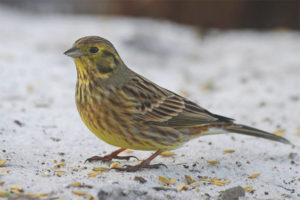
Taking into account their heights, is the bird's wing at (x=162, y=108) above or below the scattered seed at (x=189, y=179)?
above

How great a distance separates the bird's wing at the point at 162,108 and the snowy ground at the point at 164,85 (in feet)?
1.47

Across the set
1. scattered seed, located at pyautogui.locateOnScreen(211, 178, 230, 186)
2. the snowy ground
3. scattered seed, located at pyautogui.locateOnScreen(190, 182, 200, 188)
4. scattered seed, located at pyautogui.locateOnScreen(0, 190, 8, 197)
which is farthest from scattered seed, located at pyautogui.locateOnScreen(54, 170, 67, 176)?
scattered seed, located at pyautogui.locateOnScreen(211, 178, 230, 186)

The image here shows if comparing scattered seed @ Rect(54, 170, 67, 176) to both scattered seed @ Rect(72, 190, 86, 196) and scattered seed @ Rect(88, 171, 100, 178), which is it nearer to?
scattered seed @ Rect(88, 171, 100, 178)

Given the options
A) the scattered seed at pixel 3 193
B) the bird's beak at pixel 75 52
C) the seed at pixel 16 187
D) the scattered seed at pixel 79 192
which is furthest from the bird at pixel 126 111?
the scattered seed at pixel 3 193

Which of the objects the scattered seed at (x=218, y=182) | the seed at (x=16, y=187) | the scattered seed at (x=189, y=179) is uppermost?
the seed at (x=16, y=187)

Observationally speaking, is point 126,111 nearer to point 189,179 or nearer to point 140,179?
point 140,179

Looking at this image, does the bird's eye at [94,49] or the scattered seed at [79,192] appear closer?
the scattered seed at [79,192]

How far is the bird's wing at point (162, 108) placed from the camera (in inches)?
198

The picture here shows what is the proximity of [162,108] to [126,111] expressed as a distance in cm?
51

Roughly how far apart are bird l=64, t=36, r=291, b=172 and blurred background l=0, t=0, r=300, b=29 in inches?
321

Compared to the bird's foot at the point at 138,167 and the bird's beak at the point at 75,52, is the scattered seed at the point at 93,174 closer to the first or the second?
the bird's foot at the point at 138,167

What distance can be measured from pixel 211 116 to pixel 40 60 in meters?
4.78

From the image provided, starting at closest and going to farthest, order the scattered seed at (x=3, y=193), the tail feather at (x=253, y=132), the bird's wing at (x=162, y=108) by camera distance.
→ 1. the scattered seed at (x=3, y=193)
2. the bird's wing at (x=162, y=108)
3. the tail feather at (x=253, y=132)

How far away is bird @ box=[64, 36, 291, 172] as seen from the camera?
477 centimetres
